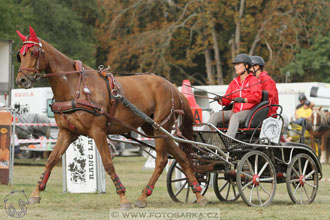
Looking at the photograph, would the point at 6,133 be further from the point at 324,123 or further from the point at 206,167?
the point at 324,123

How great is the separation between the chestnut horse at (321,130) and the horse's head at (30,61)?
49.2 feet

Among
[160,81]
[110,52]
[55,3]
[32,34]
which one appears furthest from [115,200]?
[110,52]

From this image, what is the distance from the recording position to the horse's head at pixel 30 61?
8984 mm

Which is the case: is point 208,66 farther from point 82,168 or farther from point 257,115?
point 257,115

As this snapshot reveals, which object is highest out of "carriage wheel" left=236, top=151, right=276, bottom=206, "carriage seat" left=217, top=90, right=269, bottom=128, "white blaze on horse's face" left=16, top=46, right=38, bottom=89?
"white blaze on horse's face" left=16, top=46, right=38, bottom=89

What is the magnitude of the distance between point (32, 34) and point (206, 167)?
2993mm

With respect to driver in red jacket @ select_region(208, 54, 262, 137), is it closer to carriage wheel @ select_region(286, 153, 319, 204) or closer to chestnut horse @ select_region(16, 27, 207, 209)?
chestnut horse @ select_region(16, 27, 207, 209)

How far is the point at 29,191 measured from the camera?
40.0 feet

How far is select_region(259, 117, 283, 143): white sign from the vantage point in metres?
10.1

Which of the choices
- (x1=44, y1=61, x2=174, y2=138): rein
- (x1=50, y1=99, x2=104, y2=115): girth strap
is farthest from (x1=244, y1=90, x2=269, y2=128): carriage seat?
(x1=50, y1=99, x2=104, y2=115): girth strap

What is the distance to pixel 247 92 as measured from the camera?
10.2 meters

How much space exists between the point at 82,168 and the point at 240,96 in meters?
3.05

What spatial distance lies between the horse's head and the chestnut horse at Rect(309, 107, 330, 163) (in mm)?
14990

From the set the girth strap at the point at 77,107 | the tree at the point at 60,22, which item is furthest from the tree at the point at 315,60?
the girth strap at the point at 77,107
